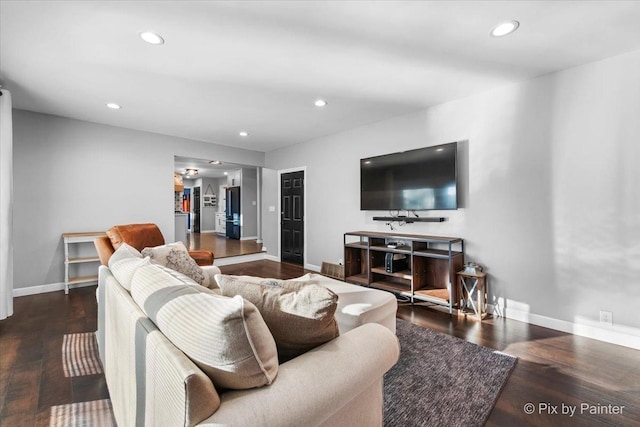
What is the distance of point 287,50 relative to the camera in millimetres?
2480

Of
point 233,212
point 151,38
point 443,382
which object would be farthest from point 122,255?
point 233,212

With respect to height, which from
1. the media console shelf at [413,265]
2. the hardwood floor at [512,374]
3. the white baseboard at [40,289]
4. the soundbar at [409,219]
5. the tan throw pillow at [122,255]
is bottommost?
the hardwood floor at [512,374]

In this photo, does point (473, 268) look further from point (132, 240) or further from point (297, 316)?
point (132, 240)

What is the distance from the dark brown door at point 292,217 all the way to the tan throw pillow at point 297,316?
4.71m

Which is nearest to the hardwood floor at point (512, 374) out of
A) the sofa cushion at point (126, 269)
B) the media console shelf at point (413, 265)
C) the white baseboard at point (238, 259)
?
the media console shelf at point (413, 265)

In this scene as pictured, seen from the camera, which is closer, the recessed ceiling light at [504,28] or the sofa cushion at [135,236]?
the recessed ceiling light at [504,28]

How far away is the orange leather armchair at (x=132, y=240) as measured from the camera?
308 cm

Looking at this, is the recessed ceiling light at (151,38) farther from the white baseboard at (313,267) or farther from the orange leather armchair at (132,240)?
the white baseboard at (313,267)

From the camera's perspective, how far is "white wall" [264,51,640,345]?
100 inches

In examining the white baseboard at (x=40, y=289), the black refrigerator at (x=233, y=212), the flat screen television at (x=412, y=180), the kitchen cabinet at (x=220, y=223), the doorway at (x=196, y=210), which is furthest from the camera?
the doorway at (x=196, y=210)

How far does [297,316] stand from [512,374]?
1909mm

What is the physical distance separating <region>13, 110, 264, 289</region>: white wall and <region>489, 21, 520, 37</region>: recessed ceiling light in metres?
5.00

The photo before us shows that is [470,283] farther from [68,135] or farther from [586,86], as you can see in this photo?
[68,135]

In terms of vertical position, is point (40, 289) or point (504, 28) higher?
point (504, 28)
